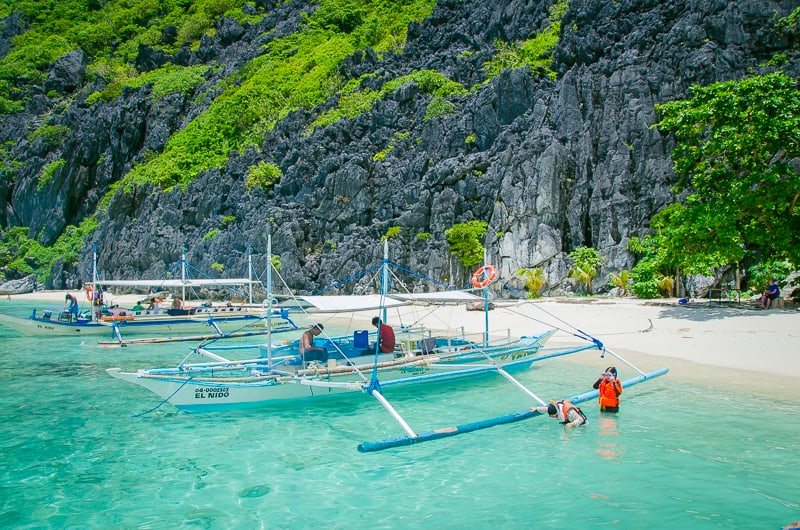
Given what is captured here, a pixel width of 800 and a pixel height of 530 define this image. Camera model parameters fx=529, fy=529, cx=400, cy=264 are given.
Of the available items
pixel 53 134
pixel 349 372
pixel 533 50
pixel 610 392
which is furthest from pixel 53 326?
pixel 53 134

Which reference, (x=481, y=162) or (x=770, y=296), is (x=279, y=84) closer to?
(x=481, y=162)

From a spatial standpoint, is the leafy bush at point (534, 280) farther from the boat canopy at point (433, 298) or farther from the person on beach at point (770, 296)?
the boat canopy at point (433, 298)

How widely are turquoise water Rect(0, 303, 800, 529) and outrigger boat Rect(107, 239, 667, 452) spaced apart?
1.40 feet

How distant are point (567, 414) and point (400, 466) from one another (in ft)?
14.3


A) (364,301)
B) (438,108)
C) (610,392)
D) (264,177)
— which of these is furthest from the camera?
(264,177)

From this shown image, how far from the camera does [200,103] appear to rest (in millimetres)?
77688

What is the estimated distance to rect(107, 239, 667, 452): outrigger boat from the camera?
43.3 ft

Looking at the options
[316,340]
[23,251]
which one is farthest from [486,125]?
[23,251]

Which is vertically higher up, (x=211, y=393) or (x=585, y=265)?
(x=585, y=265)

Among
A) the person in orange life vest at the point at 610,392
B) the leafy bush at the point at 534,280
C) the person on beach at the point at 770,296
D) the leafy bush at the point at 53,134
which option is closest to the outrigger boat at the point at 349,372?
the person in orange life vest at the point at 610,392

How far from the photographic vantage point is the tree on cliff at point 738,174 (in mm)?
24188

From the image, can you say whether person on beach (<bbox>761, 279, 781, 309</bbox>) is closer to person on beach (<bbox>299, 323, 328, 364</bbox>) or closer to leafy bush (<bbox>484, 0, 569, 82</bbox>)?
person on beach (<bbox>299, 323, 328, 364</bbox>)

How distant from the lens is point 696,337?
21.1 meters

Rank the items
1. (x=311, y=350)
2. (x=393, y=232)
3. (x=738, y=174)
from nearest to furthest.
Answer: (x=311, y=350)
(x=738, y=174)
(x=393, y=232)
